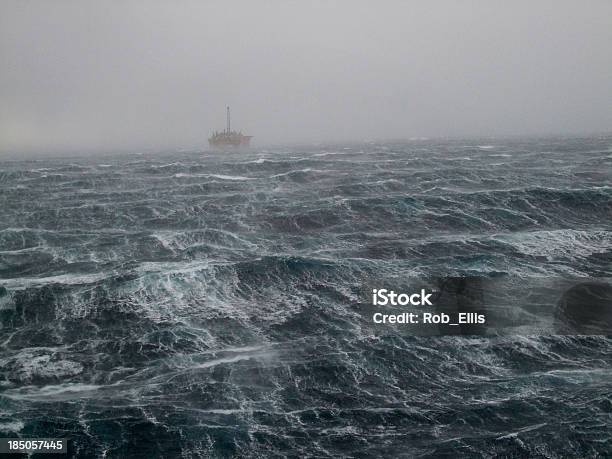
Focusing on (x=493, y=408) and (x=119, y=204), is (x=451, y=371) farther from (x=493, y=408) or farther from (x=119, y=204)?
(x=119, y=204)

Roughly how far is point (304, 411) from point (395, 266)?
12.3 m

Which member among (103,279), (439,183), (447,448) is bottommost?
(447,448)

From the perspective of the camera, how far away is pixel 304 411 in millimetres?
12359

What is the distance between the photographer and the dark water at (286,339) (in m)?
11.4

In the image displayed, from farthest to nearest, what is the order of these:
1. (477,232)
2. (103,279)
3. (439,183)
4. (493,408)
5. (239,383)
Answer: (439,183), (477,232), (103,279), (239,383), (493,408)

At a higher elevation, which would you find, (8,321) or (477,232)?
(477,232)

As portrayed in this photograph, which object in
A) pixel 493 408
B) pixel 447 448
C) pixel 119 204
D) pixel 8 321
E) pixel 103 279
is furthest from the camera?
pixel 119 204

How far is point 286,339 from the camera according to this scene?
16672mm

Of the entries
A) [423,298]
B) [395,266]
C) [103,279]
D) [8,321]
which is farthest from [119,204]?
[423,298]

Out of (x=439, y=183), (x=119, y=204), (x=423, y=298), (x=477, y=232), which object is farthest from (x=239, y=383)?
(x=439, y=183)

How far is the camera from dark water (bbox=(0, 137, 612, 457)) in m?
11.4

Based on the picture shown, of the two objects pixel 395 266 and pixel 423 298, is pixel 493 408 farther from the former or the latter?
pixel 395 266

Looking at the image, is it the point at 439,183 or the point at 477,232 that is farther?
the point at 439,183

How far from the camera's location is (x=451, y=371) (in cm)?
1421
